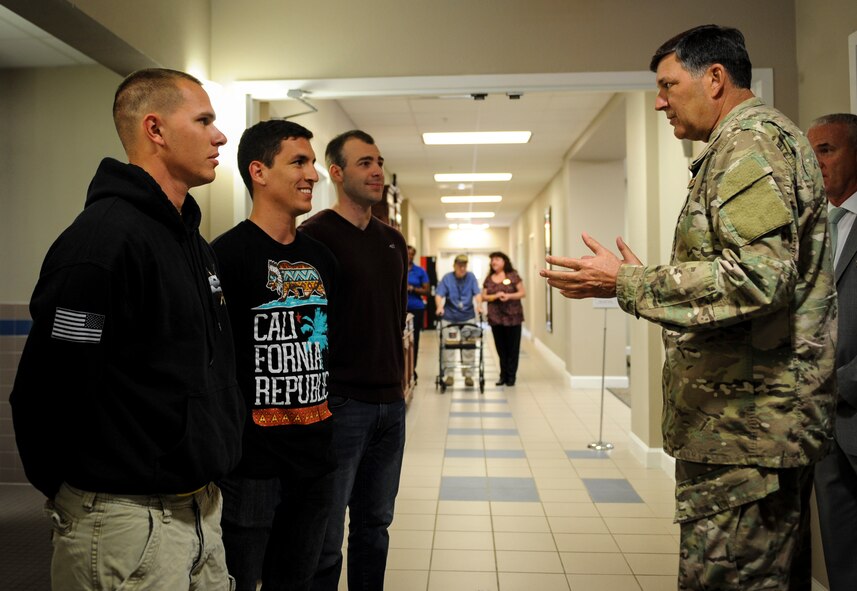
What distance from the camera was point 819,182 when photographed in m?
1.57

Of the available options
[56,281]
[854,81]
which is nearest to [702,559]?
[56,281]

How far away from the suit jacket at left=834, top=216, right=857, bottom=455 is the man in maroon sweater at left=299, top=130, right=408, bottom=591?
140cm

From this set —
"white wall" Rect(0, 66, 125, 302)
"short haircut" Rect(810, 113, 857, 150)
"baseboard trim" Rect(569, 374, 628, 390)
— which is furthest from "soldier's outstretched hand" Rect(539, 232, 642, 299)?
"baseboard trim" Rect(569, 374, 628, 390)

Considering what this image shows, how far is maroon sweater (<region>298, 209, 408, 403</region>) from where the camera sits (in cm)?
231

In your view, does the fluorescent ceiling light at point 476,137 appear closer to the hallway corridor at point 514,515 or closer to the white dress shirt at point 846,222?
the hallway corridor at point 514,515

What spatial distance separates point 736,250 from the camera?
1469 millimetres

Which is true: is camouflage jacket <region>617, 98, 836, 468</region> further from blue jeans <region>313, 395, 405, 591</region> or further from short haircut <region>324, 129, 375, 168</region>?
short haircut <region>324, 129, 375, 168</region>

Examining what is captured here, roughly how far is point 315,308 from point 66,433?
0.85 m

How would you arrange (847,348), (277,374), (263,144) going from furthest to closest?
(847,348), (263,144), (277,374)

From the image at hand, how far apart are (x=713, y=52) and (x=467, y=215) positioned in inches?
712

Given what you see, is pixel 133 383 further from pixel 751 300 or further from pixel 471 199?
pixel 471 199

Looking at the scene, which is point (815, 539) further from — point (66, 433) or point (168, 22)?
point (168, 22)

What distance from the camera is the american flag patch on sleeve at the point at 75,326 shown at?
3.91 ft

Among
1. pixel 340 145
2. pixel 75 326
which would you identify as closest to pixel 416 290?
pixel 340 145
